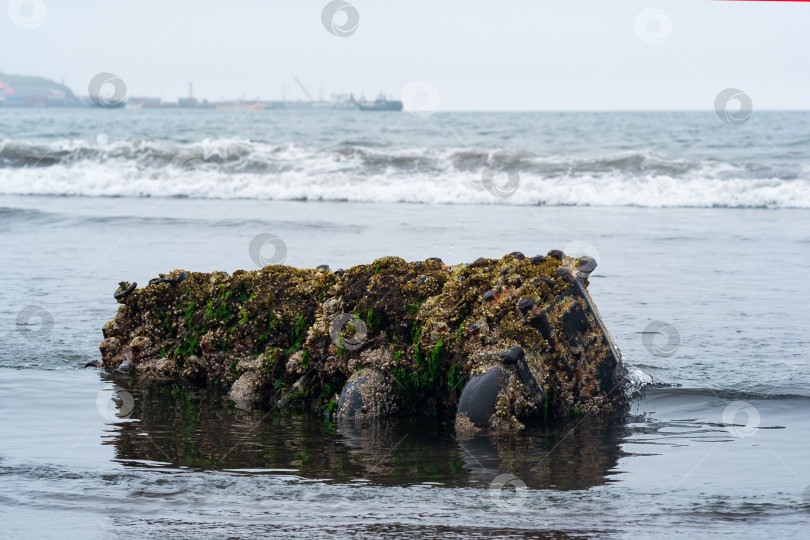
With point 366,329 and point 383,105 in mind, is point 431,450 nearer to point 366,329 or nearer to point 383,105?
point 366,329

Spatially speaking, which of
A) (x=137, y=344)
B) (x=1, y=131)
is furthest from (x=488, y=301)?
(x=1, y=131)

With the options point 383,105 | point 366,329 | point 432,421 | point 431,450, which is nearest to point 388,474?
point 431,450

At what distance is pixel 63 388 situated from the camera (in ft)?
21.4

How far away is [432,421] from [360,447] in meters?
0.77

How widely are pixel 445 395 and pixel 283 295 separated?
1485mm

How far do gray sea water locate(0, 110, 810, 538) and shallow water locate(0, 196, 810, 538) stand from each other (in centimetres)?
2

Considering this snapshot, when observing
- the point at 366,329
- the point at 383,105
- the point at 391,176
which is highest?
the point at 383,105

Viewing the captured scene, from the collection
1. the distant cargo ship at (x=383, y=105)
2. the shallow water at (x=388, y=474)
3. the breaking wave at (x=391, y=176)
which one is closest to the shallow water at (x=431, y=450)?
the shallow water at (x=388, y=474)

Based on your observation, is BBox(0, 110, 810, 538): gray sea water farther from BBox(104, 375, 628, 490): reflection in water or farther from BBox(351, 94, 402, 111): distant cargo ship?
BBox(351, 94, 402, 111): distant cargo ship

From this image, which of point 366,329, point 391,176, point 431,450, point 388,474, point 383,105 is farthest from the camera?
point 383,105

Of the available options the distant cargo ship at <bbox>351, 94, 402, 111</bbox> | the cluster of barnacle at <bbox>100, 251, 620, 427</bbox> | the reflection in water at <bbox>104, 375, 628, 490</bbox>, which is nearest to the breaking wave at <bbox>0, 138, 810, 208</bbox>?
the cluster of barnacle at <bbox>100, 251, 620, 427</bbox>

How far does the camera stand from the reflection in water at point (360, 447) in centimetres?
464

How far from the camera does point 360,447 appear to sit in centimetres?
512

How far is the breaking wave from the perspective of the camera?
2159 centimetres
